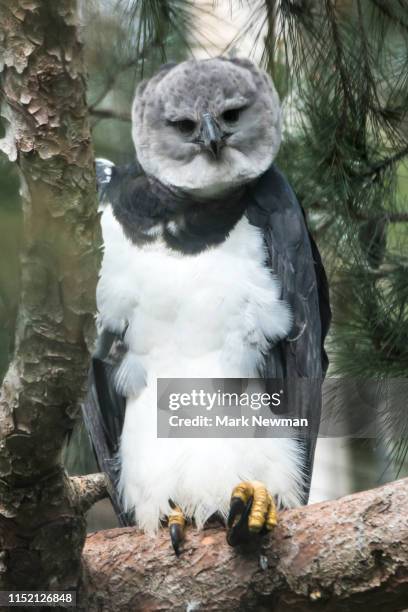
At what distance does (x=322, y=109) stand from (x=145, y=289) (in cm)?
42

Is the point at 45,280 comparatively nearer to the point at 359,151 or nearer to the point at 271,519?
the point at 271,519

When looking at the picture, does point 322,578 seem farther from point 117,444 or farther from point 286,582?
point 117,444

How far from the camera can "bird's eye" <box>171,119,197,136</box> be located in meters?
1.52

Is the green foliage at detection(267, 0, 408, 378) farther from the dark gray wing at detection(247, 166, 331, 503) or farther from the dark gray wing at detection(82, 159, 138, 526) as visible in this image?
the dark gray wing at detection(82, 159, 138, 526)

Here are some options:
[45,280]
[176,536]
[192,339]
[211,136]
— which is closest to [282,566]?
[176,536]

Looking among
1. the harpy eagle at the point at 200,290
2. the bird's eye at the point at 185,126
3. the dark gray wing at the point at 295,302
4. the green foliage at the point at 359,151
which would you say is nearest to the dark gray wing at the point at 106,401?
the harpy eagle at the point at 200,290

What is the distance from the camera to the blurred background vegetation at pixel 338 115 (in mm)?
1444

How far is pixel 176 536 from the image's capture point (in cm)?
129

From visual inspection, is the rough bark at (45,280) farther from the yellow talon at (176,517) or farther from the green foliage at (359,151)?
the green foliage at (359,151)

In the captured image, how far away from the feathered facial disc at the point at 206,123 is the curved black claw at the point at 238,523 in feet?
1.69

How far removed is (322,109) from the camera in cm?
152

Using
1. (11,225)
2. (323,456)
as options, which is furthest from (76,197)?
(323,456)

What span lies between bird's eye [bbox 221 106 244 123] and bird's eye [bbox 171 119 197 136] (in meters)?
0.05

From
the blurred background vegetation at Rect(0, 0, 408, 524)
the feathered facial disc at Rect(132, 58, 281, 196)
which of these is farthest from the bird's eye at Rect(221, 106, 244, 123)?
the blurred background vegetation at Rect(0, 0, 408, 524)
